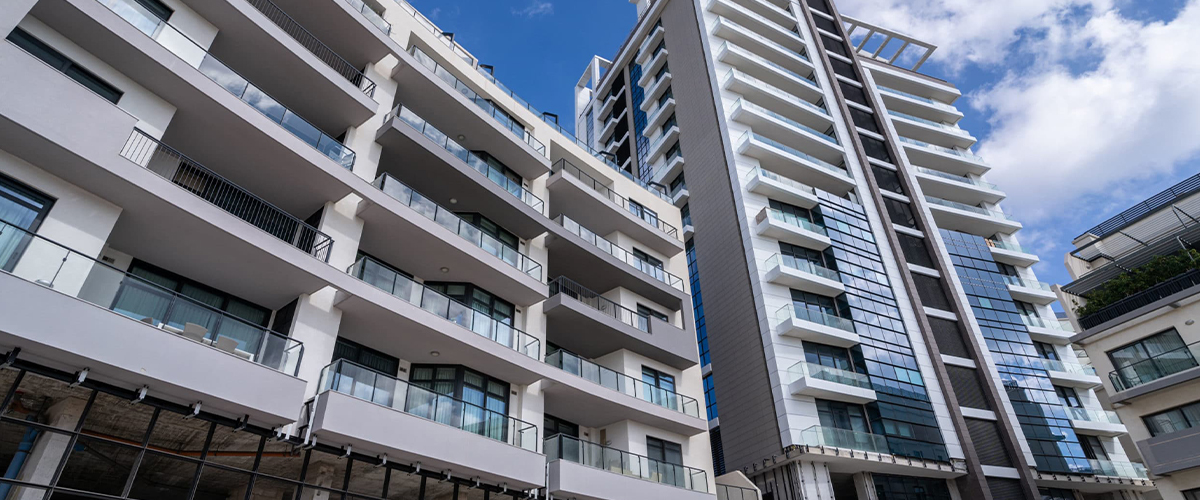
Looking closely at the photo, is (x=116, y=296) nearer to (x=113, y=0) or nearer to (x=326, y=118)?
(x=113, y=0)

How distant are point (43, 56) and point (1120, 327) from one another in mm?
33632

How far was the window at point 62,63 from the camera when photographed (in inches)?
470

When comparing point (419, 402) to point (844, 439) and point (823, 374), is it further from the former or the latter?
point (823, 374)

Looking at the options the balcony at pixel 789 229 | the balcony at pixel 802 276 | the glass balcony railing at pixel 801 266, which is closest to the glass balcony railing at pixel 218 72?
the balcony at pixel 802 276

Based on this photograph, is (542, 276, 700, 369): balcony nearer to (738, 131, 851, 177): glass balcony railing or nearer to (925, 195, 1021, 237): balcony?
(738, 131, 851, 177): glass balcony railing

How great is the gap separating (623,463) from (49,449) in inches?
512

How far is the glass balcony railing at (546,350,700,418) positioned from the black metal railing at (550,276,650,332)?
89.1 inches

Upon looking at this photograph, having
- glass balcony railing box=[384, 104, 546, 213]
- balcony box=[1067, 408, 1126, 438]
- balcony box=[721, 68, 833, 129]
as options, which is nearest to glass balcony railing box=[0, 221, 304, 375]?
glass balcony railing box=[384, 104, 546, 213]

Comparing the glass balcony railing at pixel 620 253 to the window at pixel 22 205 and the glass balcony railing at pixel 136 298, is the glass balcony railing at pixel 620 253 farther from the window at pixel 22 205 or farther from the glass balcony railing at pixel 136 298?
the window at pixel 22 205

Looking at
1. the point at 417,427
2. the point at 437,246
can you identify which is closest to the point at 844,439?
the point at 437,246

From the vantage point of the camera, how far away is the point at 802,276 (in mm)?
31250

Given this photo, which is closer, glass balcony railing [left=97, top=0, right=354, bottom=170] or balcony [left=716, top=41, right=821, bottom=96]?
glass balcony railing [left=97, top=0, right=354, bottom=170]

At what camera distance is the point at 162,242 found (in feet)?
43.1

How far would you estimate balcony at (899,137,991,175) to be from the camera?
45531mm
